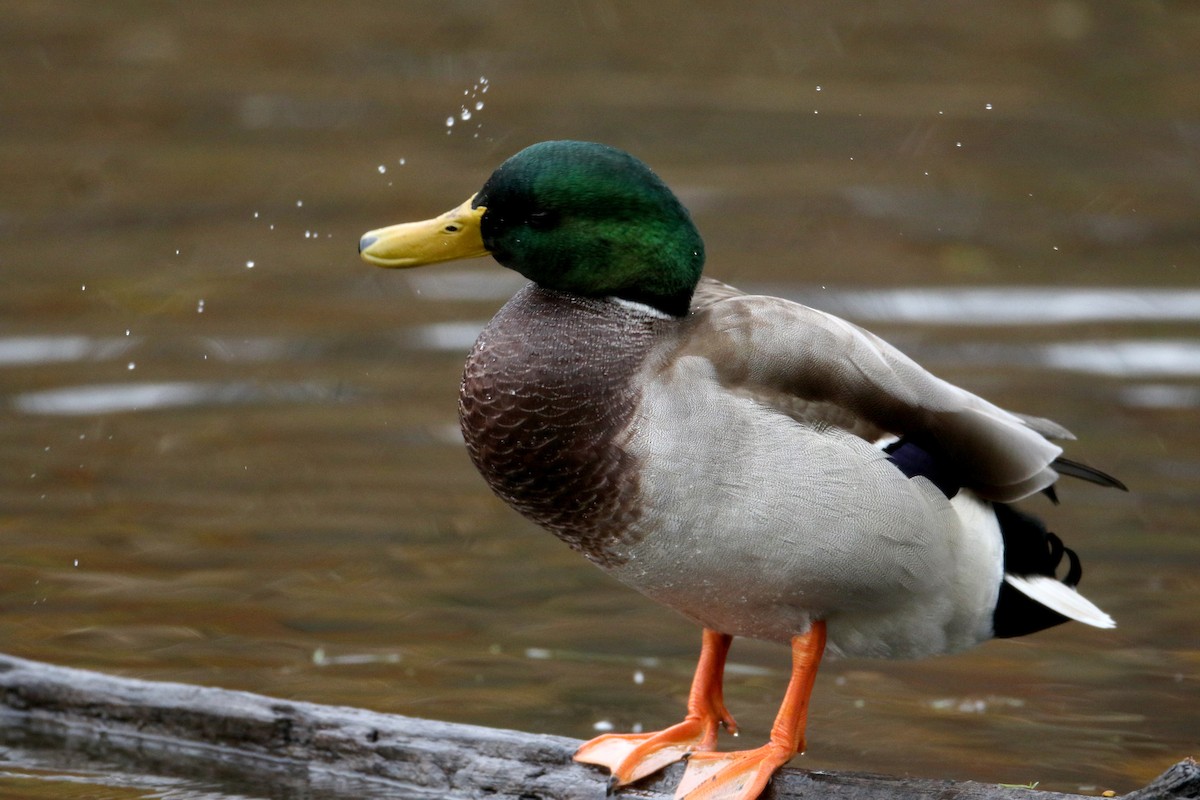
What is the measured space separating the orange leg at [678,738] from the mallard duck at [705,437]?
0.04 feet

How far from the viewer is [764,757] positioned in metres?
4.15

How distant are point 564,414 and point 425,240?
0.51m

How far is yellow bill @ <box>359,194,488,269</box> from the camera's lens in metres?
4.08

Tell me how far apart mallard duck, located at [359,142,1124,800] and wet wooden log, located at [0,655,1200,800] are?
14 cm

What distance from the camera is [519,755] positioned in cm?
425

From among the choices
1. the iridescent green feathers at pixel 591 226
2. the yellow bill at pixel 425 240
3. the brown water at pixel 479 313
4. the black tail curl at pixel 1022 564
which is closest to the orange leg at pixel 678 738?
the brown water at pixel 479 313

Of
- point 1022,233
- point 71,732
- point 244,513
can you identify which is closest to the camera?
point 71,732

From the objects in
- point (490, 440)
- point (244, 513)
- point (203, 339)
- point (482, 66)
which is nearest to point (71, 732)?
point (490, 440)

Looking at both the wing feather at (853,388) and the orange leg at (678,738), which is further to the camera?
the orange leg at (678,738)

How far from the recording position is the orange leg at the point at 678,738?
428 cm

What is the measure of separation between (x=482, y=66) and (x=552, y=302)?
891 centimetres

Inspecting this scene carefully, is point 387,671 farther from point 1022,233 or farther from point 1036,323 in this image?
point 1022,233

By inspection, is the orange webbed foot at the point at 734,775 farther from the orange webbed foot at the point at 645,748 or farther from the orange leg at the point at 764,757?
the orange webbed foot at the point at 645,748

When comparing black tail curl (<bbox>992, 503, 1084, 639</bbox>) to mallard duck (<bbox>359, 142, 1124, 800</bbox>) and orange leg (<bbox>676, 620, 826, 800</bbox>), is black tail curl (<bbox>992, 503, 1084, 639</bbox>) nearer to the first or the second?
mallard duck (<bbox>359, 142, 1124, 800</bbox>)
